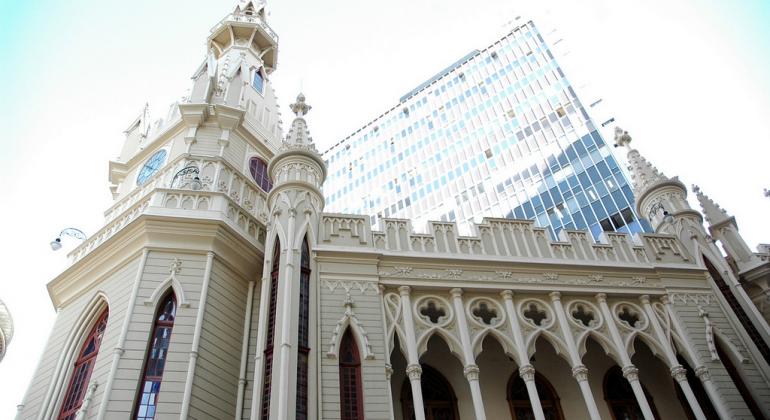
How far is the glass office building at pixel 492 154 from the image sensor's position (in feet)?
185

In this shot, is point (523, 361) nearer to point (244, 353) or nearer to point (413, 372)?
point (413, 372)

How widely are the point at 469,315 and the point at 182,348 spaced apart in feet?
27.4

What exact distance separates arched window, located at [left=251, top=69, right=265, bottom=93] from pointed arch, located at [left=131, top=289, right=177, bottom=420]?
1567 cm

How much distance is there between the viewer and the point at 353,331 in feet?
51.4

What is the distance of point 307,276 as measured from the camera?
16.4m

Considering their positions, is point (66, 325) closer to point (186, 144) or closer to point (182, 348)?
point (182, 348)

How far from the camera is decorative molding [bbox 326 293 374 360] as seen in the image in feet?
49.4

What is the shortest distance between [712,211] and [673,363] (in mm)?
9655

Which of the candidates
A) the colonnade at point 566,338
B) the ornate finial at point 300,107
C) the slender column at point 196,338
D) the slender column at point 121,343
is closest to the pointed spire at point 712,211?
the colonnade at point 566,338

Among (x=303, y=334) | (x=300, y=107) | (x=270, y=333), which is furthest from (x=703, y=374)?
(x=300, y=107)

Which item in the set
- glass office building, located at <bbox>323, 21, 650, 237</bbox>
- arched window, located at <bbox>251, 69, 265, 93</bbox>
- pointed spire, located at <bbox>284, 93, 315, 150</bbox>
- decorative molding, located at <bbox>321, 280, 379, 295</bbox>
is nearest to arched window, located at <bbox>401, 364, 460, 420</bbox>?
decorative molding, located at <bbox>321, 280, 379, 295</bbox>

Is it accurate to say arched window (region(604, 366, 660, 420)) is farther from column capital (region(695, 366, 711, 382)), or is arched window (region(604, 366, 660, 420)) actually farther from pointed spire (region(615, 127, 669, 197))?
pointed spire (region(615, 127, 669, 197))

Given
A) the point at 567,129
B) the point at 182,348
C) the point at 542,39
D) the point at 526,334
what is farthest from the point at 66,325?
the point at 542,39

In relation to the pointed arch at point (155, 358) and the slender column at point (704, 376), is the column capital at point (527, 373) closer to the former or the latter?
the slender column at point (704, 376)
